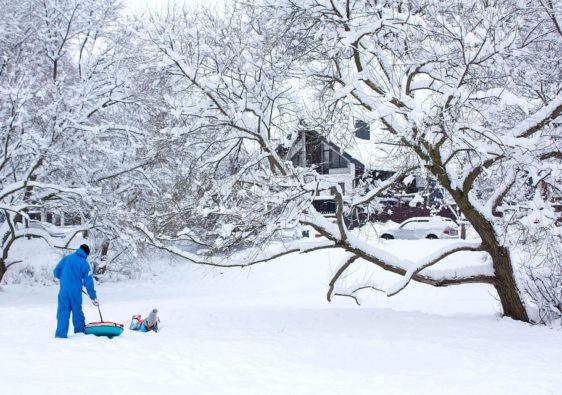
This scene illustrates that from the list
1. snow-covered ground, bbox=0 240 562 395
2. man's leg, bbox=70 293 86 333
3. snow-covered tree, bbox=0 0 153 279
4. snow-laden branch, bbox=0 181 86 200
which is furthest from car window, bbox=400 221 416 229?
man's leg, bbox=70 293 86 333

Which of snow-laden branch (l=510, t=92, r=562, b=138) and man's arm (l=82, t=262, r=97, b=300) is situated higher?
snow-laden branch (l=510, t=92, r=562, b=138)

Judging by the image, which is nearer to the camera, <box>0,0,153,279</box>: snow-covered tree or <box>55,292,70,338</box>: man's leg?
<box>55,292,70,338</box>: man's leg

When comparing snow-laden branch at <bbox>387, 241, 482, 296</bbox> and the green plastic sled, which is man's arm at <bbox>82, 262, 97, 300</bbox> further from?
snow-laden branch at <bbox>387, 241, 482, 296</bbox>

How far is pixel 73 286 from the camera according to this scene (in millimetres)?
9539

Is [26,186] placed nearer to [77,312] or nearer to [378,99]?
[77,312]

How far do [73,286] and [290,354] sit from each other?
3575 millimetres

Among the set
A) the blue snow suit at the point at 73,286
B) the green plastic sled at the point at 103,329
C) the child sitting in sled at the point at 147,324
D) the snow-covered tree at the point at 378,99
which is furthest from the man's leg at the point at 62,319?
the snow-covered tree at the point at 378,99

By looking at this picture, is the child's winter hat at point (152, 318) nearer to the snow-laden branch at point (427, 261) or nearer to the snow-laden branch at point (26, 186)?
the snow-laden branch at point (427, 261)

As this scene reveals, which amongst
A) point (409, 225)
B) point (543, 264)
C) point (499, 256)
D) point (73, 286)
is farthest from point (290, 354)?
point (409, 225)

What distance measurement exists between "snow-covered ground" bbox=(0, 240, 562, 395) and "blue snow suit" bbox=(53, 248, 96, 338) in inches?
13.9

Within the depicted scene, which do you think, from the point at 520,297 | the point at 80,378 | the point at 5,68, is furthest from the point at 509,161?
the point at 5,68

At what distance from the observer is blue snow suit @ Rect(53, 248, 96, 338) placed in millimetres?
9305

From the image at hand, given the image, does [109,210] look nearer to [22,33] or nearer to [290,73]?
[22,33]

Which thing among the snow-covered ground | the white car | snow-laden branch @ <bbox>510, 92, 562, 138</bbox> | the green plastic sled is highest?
snow-laden branch @ <bbox>510, 92, 562, 138</bbox>
